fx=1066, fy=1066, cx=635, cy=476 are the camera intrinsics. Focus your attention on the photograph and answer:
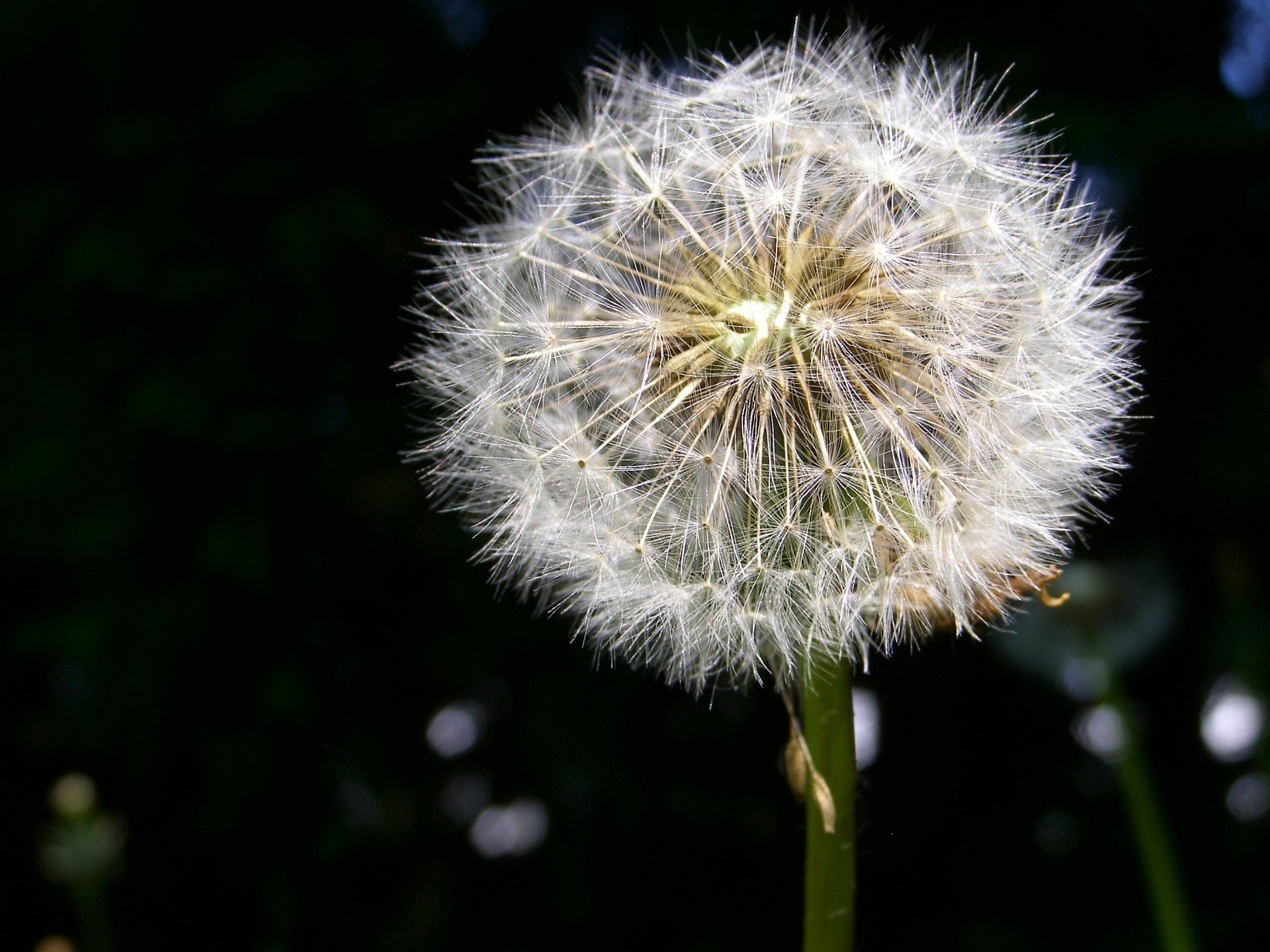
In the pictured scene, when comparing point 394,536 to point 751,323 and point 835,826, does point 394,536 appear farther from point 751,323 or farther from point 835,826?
point 835,826

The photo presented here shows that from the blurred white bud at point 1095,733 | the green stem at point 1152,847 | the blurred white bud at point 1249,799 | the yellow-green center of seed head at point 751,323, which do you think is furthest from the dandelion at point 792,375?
the blurred white bud at point 1249,799

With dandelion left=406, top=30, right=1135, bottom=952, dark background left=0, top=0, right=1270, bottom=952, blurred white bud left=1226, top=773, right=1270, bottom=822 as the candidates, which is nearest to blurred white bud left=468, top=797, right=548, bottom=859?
dark background left=0, top=0, right=1270, bottom=952

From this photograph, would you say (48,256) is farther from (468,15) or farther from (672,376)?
(672,376)

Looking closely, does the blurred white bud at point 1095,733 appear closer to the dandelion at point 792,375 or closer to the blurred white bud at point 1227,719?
the blurred white bud at point 1227,719

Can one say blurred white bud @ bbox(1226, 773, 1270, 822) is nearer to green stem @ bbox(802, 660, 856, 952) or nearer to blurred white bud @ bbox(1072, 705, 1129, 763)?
blurred white bud @ bbox(1072, 705, 1129, 763)

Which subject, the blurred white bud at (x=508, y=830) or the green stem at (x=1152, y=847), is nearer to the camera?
the green stem at (x=1152, y=847)

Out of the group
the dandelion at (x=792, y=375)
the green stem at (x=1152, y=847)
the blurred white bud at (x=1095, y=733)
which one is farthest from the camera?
the blurred white bud at (x=1095, y=733)

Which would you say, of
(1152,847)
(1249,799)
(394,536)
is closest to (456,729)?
(394,536)
